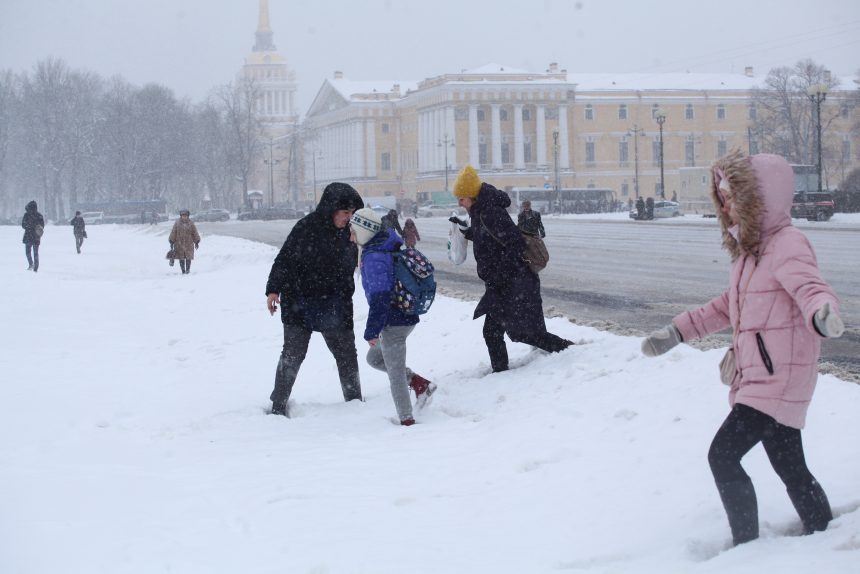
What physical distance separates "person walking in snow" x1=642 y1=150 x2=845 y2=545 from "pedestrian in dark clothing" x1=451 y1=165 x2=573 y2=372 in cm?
387

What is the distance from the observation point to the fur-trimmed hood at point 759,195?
13.4 ft

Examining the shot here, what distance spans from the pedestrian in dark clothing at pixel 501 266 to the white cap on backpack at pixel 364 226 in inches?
46.6

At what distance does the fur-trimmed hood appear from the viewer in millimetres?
4086

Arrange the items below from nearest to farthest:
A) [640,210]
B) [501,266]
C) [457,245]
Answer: [501,266] < [457,245] < [640,210]

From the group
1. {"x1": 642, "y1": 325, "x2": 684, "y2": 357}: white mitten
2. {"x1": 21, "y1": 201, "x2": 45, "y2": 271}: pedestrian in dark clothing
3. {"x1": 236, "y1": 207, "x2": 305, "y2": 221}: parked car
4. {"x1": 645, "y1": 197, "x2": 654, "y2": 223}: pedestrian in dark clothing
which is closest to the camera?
{"x1": 642, "y1": 325, "x2": 684, "y2": 357}: white mitten

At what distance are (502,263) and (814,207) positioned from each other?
36712 millimetres

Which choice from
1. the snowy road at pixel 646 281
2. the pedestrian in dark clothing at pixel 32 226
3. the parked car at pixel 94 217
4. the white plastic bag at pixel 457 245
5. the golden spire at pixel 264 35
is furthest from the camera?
the golden spire at pixel 264 35

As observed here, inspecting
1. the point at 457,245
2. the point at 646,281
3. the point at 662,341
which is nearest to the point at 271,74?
the point at 646,281

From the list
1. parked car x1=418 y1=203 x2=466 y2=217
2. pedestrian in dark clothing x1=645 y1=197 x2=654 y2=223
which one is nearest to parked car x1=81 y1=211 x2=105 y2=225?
parked car x1=418 y1=203 x2=466 y2=217

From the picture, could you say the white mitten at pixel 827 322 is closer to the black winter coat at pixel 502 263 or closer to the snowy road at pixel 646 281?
the snowy road at pixel 646 281

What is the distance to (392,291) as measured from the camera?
7.16 m

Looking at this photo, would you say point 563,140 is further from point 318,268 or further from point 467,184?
point 318,268

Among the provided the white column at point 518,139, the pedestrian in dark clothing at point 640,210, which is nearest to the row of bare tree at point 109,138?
the white column at point 518,139

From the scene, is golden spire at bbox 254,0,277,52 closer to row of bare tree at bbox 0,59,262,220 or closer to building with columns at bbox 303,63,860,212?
building with columns at bbox 303,63,860,212
